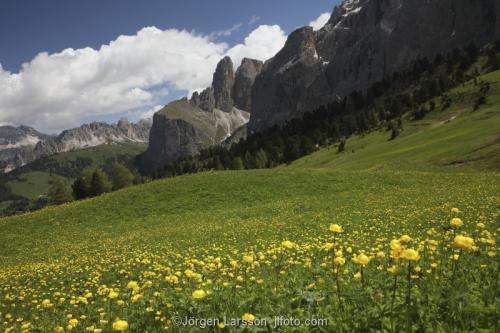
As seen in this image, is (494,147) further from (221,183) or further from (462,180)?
(221,183)

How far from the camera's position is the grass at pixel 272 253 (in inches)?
197

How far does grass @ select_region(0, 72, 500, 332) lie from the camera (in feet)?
16.4

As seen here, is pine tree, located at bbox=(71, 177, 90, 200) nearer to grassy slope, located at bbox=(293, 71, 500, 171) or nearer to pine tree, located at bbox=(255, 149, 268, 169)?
grassy slope, located at bbox=(293, 71, 500, 171)

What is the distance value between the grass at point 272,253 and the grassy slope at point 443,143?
0.67m

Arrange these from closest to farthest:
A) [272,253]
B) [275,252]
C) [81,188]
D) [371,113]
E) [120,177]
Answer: [275,252], [272,253], [81,188], [120,177], [371,113]

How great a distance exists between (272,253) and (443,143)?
205 ft

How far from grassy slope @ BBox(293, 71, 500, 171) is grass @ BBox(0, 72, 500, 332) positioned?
671mm

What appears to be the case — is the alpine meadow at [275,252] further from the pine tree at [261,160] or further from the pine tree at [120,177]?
the pine tree at [261,160]

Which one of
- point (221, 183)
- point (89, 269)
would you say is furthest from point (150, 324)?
point (221, 183)

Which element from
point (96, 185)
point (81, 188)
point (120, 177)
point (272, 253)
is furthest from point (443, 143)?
point (120, 177)

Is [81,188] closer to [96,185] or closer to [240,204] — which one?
[96,185]

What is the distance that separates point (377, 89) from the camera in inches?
7131

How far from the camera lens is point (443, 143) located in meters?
63.6

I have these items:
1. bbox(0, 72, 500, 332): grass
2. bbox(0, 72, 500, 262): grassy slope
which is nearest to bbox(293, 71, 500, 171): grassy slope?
bbox(0, 72, 500, 262): grassy slope
